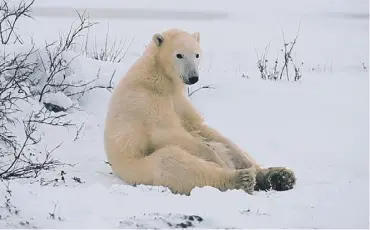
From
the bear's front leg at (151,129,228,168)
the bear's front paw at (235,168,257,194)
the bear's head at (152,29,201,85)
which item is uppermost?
the bear's head at (152,29,201,85)

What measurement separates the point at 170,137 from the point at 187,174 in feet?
1.15

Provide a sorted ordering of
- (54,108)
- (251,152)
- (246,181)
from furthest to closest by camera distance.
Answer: (54,108) → (251,152) → (246,181)

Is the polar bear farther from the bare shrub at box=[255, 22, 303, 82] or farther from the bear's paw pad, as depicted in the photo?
the bare shrub at box=[255, 22, 303, 82]

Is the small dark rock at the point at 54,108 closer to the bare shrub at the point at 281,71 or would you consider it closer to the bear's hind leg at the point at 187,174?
the bear's hind leg at the point at 187,174

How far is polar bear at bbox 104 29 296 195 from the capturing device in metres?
3.95

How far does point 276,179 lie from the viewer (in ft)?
13.5

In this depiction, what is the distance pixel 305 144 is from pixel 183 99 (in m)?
1.41

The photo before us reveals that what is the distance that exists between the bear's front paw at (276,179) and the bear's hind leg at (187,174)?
20 centimetres

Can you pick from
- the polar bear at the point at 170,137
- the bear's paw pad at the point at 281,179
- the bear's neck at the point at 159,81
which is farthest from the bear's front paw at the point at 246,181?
the bear's neck at the point at 159,81

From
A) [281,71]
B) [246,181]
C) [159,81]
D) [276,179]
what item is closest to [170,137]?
[159,81]

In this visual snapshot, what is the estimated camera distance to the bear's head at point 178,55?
4.29 metres

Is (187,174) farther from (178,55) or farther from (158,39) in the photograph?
(158,39)

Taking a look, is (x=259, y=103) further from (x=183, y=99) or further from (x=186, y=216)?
(x=186, y=216)

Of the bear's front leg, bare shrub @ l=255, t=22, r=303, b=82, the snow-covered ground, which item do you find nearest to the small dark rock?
the snow-covered ground
